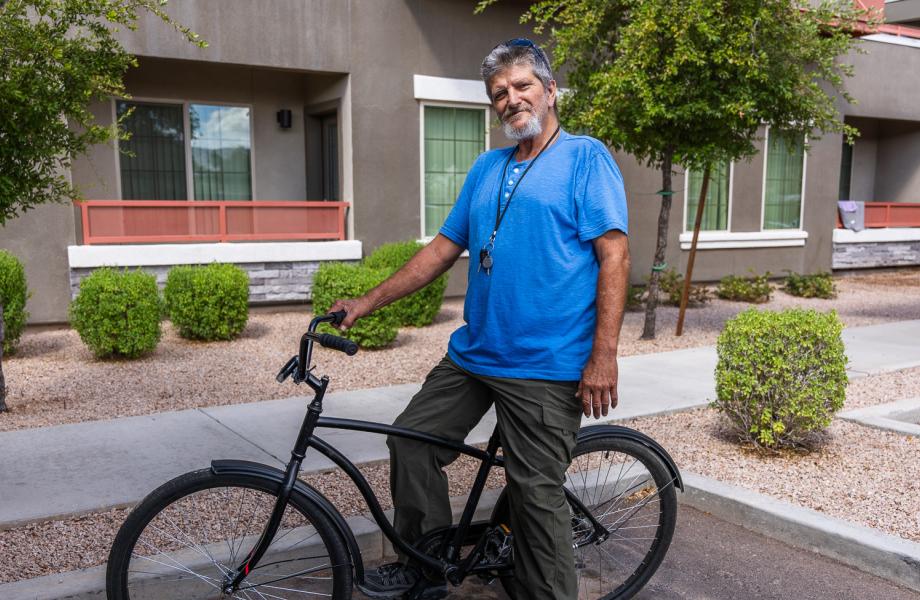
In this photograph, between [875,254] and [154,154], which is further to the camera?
[875,254]

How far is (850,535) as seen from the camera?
12.7ft

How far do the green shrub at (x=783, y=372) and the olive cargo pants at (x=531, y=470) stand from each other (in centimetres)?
247

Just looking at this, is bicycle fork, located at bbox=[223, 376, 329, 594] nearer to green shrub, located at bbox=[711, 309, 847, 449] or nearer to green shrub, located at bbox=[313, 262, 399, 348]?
green shrub, located at bbox=[711, 309, 847, 449]

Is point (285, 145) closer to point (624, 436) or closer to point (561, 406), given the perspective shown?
point (624, 436)

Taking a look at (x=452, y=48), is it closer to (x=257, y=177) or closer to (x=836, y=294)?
(x=257, y=177)

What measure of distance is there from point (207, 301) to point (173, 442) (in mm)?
3447

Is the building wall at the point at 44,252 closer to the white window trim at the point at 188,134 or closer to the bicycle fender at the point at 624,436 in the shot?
the white window trim at the point at 188,134

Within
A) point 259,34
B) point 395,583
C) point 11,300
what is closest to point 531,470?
point 395,583

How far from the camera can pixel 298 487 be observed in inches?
109

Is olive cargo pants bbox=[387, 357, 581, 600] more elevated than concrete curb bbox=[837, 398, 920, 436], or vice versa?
olive cargo pants bbox=[387, 357, 581, 600]

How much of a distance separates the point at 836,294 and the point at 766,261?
1540mm

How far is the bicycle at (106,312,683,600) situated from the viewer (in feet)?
8.98

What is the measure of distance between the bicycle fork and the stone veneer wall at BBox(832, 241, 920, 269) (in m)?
15.2

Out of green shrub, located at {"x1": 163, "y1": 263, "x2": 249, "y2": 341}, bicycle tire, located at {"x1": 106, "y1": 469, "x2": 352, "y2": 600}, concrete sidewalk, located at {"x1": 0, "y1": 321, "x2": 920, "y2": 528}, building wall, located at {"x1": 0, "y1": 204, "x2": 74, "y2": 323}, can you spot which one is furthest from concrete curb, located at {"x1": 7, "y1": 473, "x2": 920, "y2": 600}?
building wall, located at {"x1": 0, "y1": 204, "x2": 74, "y2": 323}
